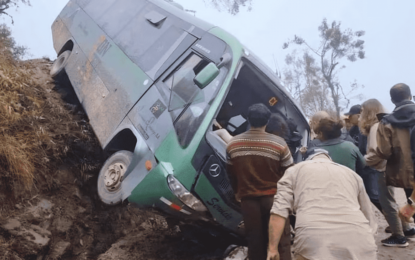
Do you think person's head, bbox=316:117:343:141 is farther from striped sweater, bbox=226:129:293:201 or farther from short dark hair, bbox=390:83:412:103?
short dark hair, bbox=390:83:412:103

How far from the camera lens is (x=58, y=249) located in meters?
3.81

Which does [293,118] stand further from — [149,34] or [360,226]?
[360,226]

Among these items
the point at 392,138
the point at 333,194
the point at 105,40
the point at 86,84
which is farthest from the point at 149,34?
the point at 333,194

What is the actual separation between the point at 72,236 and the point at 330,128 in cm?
316

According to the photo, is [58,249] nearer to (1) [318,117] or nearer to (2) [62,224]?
(2) [62,224]

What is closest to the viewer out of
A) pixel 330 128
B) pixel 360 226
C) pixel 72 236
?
pixel 360 226

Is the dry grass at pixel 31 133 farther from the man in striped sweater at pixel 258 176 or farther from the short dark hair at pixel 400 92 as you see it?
the short dark hair at pixel 400 92

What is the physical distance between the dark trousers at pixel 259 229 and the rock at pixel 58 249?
216cm

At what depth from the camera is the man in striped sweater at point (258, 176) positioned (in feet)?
9.47

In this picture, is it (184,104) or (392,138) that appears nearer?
(392,138)

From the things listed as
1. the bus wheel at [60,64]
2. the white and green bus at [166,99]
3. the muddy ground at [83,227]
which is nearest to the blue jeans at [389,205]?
the muddy ground at [83,227]

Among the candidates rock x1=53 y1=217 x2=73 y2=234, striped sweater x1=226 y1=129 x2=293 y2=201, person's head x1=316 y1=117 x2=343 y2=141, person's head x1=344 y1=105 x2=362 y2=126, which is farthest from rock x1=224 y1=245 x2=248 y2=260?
person's head x1=344 y1=105 x2=362 y2=126

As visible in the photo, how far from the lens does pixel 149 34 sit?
15.7 feet

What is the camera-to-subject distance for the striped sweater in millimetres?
2889
